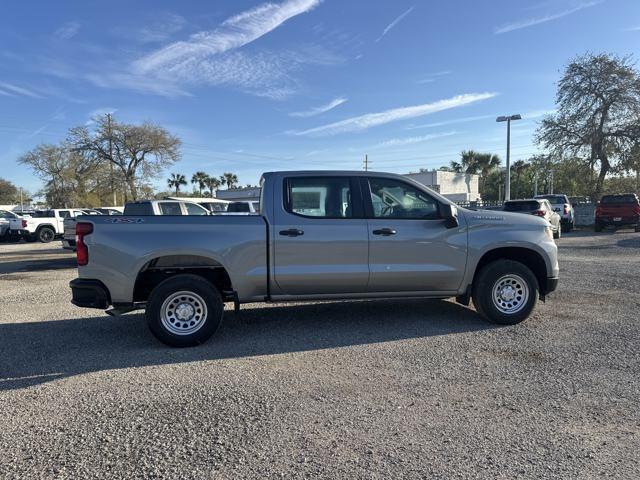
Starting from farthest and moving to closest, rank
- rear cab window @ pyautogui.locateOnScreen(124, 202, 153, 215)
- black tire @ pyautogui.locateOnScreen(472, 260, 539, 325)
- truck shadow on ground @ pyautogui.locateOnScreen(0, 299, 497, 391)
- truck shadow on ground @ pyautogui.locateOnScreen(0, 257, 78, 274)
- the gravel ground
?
rear cab window @ pyautogui.locateOnScreen(124, 202, 153, 215)
truck shadow on ground @ pyautogui.locateOnScreen(0, 257, 78, 274)
black tire @ pyautogui.locateOnScreen(472, 260, 539, 325)
truck shadow on ground @ pyautogui.locateOnScreen(0, 299, 497, 391)
the gravel ground

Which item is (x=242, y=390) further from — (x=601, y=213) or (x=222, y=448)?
(x=601, y=213)

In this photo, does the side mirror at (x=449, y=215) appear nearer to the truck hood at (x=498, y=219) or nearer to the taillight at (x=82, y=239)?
the truck hood at (x=498, y=219)

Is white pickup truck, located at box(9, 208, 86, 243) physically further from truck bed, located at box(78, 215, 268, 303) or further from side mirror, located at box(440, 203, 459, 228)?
side mirror, located at box(440, 203, 459, 228)

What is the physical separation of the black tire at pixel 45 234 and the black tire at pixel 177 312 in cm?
2217

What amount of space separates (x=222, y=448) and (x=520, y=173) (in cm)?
7956

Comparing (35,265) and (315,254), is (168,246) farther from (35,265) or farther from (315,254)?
(35,265)

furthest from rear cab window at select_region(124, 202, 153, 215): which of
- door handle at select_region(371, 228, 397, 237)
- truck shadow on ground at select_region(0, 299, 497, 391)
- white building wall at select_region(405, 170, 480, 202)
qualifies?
white building wall at select_region(405, 170, 480, 202)

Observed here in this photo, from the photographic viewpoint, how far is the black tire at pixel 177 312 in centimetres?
519

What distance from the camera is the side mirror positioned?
5.70 meters

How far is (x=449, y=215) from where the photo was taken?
570 cm

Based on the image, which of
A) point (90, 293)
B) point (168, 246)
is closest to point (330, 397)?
point (168, 246)

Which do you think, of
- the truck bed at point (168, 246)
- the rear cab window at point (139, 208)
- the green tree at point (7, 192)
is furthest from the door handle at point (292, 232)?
the green tree at point (7, 192)

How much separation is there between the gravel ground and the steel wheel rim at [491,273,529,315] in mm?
314

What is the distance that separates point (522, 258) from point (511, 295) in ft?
1.89
